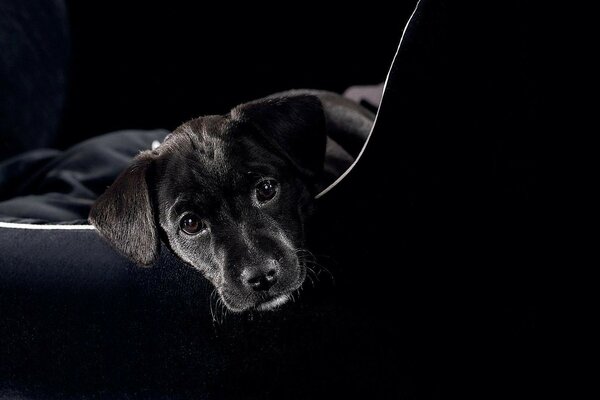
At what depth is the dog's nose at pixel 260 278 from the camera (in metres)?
1.60

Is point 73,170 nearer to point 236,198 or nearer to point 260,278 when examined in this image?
point 236,198

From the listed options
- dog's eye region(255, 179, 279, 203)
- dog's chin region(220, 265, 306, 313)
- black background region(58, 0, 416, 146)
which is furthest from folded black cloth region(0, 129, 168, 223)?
dog's chin region(220, 265, 306, 313)

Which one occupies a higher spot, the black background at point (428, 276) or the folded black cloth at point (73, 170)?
the black background at point (428, 276)

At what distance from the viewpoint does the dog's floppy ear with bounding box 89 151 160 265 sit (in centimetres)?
153

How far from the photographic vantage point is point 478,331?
4.85 feet

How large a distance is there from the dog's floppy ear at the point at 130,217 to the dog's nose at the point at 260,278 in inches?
9.7

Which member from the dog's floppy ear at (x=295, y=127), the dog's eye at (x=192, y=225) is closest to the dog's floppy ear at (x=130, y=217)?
the dog's eye at (x=192, y=225)

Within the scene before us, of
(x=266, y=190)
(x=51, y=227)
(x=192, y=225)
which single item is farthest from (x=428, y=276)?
(x=51, y=227)

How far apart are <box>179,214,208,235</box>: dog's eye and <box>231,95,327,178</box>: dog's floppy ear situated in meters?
0.31

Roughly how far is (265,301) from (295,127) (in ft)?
1.68

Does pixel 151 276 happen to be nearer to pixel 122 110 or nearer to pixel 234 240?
pixel 234 240

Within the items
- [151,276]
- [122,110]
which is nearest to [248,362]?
[151,276]

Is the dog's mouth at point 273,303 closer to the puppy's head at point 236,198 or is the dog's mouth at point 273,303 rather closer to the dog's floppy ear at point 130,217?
the puppy's head at point 236,198

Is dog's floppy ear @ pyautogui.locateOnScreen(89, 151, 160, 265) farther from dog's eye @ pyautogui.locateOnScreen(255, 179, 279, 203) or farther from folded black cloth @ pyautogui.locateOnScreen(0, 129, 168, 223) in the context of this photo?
folded black cloth @ pyautogui.locateOnScreen(0, 129, 168, 223)
